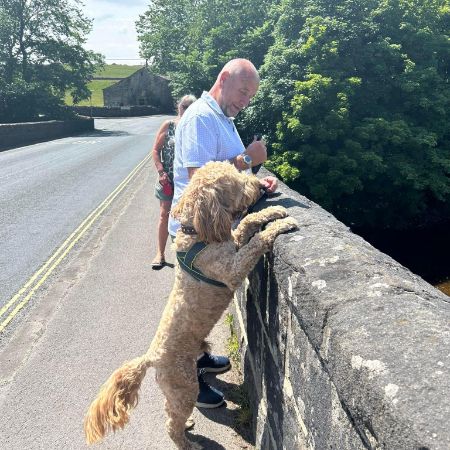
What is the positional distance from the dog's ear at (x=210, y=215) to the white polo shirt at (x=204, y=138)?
423mm

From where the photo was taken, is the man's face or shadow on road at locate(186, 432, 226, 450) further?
shadow on road at locate(186, 432, 226, 450)

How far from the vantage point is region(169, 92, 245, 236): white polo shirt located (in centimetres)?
276

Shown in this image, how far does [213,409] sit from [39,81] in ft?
145

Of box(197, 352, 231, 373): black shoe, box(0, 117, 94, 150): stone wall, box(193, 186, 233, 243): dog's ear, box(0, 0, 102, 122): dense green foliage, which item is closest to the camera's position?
box(193, 186, 233, 243): dog's ear

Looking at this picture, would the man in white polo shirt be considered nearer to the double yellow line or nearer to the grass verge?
the grass verge

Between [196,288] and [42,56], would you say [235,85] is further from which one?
[42,56]

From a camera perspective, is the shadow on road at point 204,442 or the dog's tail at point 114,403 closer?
the dog's tail at point 114,403

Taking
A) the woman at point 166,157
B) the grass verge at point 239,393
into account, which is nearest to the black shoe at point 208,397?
the grass verge at point 239,393

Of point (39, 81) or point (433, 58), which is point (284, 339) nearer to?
point (433, 58)

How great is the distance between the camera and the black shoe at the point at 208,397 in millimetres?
3412

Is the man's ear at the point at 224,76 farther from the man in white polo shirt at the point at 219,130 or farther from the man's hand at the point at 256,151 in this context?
the man's hand at the point at 256,151

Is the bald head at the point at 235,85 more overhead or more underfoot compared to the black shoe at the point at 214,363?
more overhead

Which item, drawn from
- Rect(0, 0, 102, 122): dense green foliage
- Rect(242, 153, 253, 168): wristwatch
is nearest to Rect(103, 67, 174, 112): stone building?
Rect(0, 0, 102, 122): dense green foliage

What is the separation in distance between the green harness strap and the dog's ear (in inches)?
6.9
